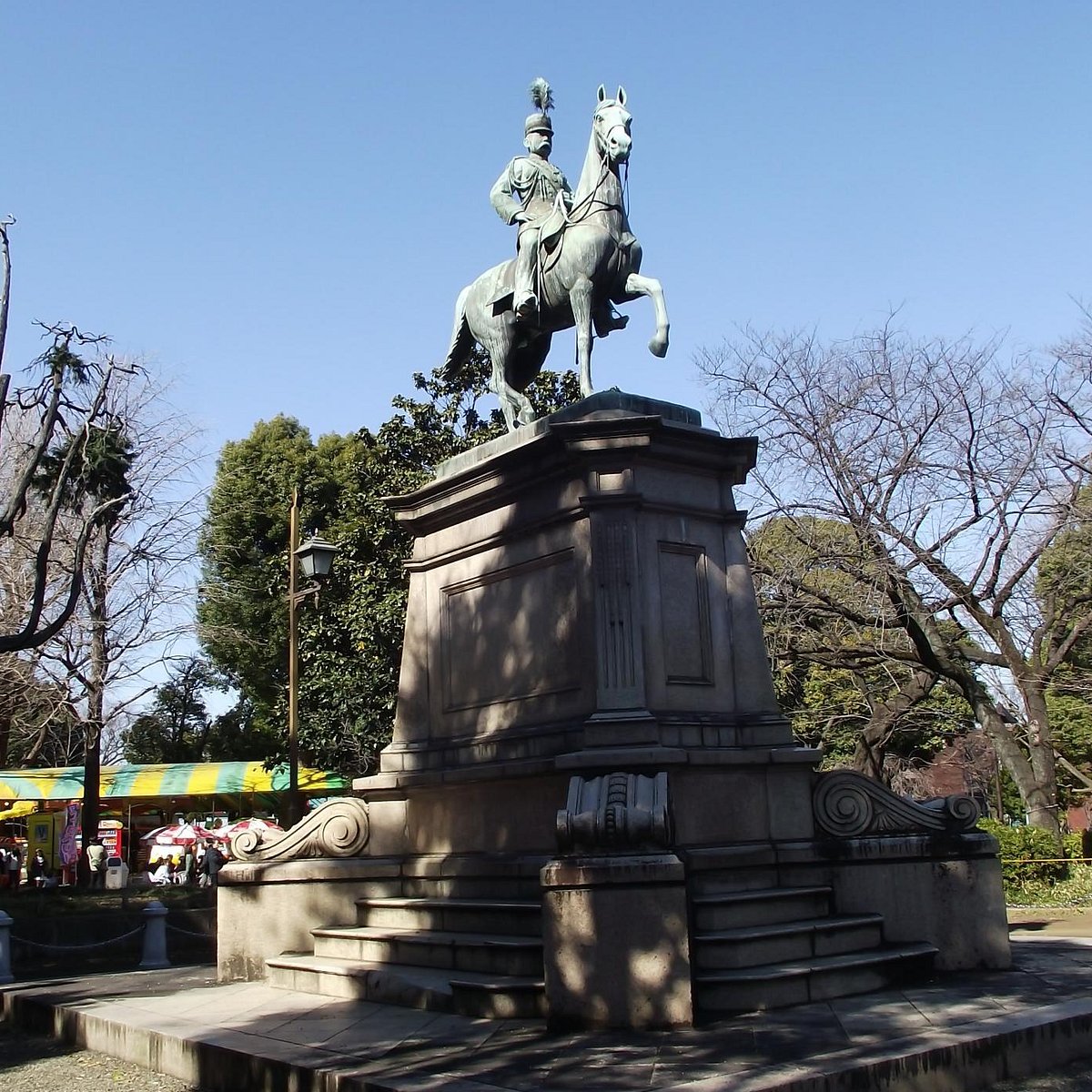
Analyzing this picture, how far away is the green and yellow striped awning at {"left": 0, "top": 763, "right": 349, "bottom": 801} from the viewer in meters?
35.7

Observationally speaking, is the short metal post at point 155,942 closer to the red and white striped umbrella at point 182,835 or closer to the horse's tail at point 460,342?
the horse's tail at point 460,342

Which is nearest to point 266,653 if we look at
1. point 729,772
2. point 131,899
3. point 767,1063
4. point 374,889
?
point 131,899

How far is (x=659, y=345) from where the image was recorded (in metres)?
11.0

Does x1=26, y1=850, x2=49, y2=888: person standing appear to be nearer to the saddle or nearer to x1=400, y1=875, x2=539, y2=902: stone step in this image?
x1=400, y1=875, x2=539, y2=902: stone step

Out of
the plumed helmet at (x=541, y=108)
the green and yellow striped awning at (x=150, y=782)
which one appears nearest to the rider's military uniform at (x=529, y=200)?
the plumed helmet at (x=541, y=108)

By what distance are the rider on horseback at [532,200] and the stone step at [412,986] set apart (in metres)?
6.14

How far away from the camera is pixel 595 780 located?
842 cm

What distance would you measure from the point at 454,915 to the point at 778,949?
262 cm

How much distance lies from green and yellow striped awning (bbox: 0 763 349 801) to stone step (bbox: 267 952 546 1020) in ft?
82.1

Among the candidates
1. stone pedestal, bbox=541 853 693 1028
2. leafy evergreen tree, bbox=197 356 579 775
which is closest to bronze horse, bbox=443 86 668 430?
stone pedestal, bbox=541 853 693 1028

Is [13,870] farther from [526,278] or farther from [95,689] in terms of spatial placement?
[526,278]

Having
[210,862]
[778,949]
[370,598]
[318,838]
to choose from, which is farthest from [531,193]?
[210,862]

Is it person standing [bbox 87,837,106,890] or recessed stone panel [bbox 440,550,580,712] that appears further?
person standing [bbox 87,837,106,890]

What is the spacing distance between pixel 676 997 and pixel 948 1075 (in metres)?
1.71
